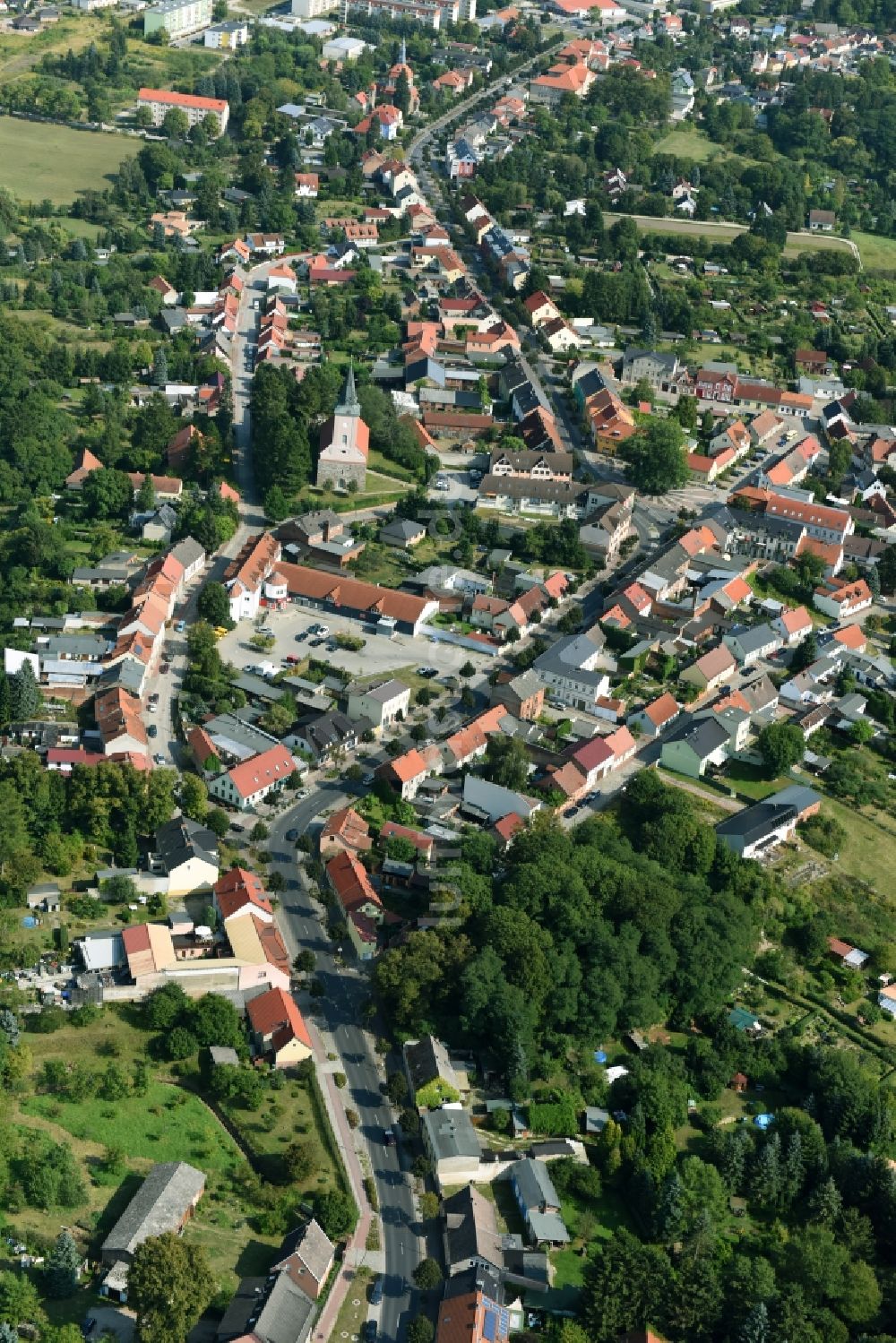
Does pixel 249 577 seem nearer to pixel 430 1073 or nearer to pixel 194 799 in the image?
pixel 194 799

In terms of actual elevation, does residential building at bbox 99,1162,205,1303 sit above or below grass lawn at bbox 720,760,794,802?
below

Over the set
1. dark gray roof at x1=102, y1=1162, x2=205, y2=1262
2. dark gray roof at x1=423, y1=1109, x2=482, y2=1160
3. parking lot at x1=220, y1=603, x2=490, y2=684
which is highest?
parking lot at x1=220, y1=603, x2=490, y2=684

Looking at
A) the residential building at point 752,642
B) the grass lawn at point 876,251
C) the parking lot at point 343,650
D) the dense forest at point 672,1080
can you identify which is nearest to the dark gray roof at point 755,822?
the dense forest at point 672,1080

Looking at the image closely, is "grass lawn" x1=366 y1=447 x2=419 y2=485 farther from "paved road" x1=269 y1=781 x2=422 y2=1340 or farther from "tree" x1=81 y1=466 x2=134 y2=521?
"paved road" x1=269 y1=781 x2=422 y2=1340

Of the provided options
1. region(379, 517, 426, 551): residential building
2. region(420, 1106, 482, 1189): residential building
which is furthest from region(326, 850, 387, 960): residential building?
region(379, 517, 426, 551): residential building

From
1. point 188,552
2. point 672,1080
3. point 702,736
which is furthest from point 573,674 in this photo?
point 672,1080

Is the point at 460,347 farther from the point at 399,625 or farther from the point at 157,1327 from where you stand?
the point at 157,1327

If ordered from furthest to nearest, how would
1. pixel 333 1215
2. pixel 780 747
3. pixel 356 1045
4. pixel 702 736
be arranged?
pixel 702 736
pixel 780 747
pixel 356 1045
pixel 333 1215
